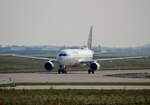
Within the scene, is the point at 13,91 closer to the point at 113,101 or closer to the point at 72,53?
the point at 113,101

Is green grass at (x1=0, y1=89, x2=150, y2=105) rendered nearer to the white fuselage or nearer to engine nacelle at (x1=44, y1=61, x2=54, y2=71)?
the white fuselage

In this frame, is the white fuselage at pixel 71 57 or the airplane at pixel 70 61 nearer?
the white fuselage at pixel 71 57

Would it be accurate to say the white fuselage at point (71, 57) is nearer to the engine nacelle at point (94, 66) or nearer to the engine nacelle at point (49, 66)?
the engine nacelle at point (49, 66)

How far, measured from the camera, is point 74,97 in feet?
115

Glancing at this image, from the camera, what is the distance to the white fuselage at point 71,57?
75.7 meters

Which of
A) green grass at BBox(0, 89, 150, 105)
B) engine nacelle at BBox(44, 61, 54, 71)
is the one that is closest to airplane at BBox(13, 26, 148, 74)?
engine nacelle at BBox(44, 61, 54, 71)

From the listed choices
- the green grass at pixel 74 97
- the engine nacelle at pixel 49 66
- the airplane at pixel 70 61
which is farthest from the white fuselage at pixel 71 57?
the green grass at pixel 74 97

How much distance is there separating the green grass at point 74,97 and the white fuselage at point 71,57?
35.9m

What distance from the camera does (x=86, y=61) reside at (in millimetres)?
80688

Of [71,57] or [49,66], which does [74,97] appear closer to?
[71,57]

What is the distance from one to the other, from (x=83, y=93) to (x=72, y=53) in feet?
133

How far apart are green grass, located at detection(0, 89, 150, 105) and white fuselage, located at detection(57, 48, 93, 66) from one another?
35904mm

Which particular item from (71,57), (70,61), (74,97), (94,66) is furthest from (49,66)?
(74,97)

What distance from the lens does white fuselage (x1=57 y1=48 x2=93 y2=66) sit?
75688mm
